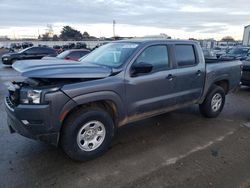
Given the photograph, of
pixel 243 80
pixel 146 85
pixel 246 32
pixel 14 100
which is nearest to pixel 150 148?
pixel 146 85

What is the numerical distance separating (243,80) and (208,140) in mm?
5525

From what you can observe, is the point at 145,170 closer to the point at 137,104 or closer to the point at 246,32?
the point at 137,104

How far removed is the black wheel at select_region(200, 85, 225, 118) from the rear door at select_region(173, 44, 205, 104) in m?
0.41

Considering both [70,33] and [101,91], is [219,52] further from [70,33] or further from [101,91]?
[70,33]

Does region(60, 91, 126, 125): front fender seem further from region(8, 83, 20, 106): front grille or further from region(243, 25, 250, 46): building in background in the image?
region(243, 25, 250, 46): building in background

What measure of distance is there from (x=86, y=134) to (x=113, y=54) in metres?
1.61

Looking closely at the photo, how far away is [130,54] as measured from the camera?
12.8 feet

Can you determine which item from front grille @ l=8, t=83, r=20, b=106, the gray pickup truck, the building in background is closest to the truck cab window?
the gray pickup truck

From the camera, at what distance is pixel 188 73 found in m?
4.66

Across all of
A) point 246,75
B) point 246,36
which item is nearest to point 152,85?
point 246,75

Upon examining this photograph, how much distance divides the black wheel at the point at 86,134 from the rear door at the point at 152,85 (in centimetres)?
53

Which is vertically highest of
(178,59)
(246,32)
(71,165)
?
(246,32)

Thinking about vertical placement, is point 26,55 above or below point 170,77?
below

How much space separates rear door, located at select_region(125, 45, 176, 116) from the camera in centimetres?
384
